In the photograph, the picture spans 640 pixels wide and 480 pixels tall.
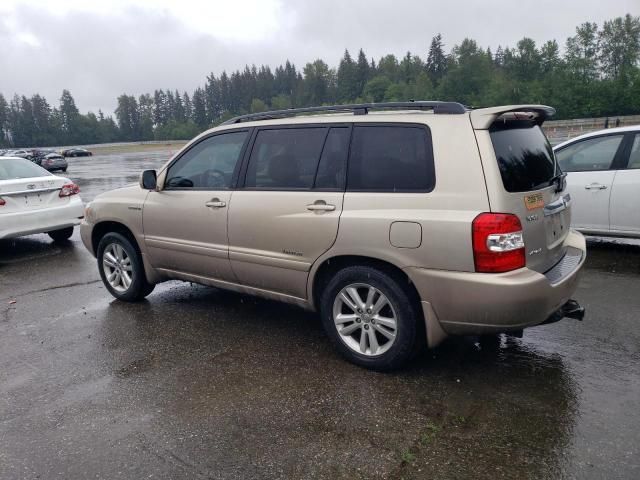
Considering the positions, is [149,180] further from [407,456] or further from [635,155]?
[635,155]

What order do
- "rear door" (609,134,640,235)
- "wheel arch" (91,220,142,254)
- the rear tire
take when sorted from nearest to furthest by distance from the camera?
"wheel arch" (91,220,142,254)
"rear door" (609,134,640,235)
the rear tire

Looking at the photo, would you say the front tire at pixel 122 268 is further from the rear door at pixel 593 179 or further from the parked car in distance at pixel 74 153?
the parked car in distance at pixel 74 153

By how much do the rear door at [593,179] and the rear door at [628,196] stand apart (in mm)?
68

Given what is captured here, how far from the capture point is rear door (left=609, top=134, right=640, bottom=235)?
6.22 m

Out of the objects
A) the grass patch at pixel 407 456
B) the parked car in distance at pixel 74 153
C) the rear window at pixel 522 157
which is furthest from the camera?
the parked car in distance at pixel 74 153

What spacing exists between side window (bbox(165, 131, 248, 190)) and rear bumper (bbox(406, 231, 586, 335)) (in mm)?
1989

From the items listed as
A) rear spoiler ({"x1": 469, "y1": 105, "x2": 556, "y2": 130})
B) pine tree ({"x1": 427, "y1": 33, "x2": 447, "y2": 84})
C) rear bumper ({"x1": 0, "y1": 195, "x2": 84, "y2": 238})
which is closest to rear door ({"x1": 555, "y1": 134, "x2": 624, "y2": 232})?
rear spoiler ({"x1": 469, "y1": 105, "x2": 556, "y2": 130})

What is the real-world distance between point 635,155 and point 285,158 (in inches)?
182

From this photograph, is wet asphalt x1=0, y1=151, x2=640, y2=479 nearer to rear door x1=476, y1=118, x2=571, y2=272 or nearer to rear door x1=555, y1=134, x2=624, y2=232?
rear door x1=476, y1=118, x2=571, y2=272

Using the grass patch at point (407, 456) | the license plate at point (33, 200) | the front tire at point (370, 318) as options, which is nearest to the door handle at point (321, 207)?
the front tire at point (370, 318)

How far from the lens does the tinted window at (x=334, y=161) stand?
3.82m

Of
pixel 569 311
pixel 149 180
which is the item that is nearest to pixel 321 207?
pixel 569 311

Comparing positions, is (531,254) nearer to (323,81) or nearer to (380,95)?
(380,95)

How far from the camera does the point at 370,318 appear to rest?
12.1ft
